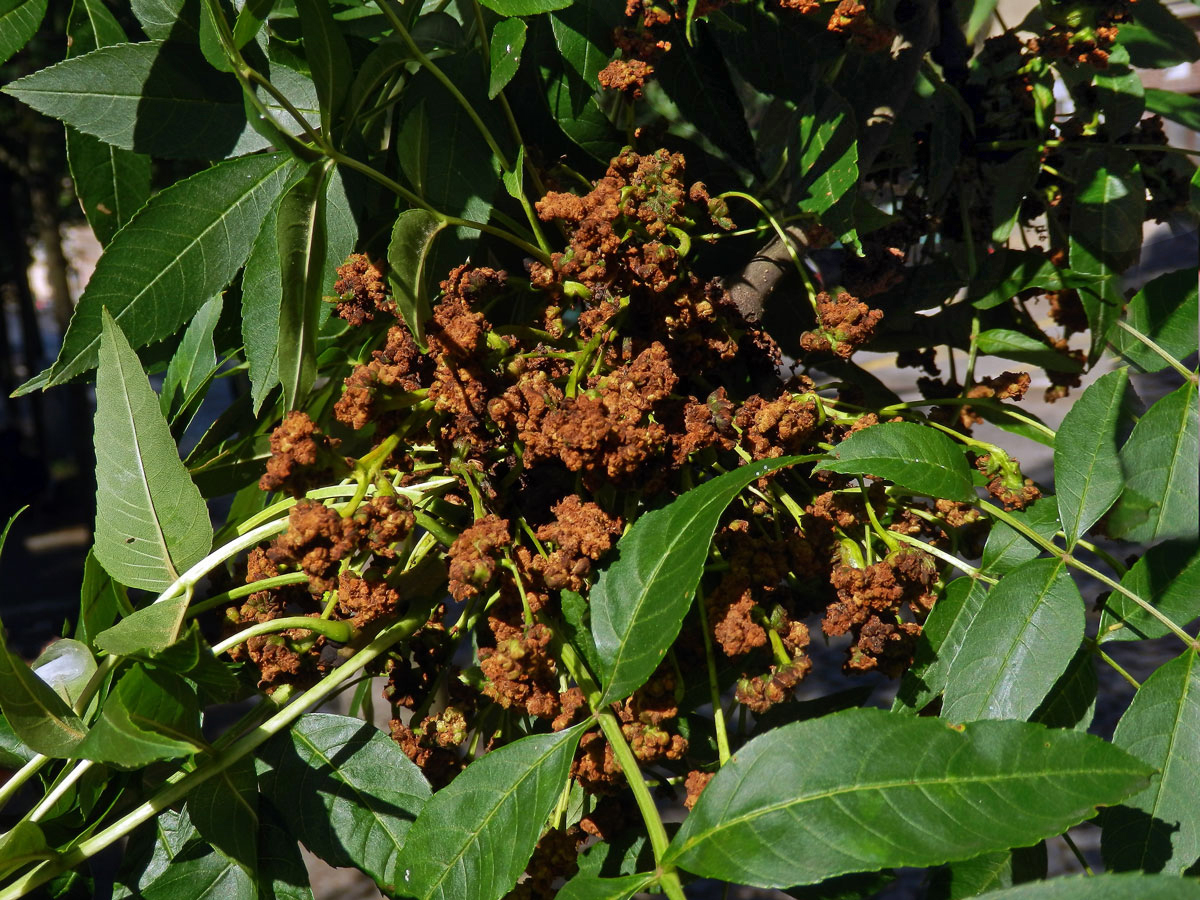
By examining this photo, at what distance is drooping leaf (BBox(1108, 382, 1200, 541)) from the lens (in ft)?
1.61

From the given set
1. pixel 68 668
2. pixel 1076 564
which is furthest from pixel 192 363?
pixel 1076 564

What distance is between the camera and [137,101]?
58 centimetres

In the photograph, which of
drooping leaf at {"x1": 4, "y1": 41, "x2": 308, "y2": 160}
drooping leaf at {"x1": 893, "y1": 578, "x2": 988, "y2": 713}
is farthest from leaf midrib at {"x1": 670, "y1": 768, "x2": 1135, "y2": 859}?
drooping leaf at {"x1": 4, "y1": 41, "x2": 308, "y2": 160}

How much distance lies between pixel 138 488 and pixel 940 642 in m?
0.41

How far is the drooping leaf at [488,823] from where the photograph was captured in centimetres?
44

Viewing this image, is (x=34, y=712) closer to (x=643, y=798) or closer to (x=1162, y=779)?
(x=643, y=798)

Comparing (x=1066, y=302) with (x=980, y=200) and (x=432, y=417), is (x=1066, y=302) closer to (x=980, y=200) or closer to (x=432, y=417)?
(x=980, y=200)

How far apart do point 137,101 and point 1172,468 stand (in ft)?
1.99

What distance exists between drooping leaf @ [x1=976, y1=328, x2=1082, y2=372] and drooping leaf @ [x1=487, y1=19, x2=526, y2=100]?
0.38 meters

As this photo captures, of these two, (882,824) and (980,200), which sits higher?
(980,200)

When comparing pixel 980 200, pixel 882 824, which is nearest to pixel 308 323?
pixel 882 824

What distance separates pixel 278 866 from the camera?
0.52m

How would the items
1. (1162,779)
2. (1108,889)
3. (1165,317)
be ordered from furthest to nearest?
(1165,317) → (1162,779) → (1108,889)

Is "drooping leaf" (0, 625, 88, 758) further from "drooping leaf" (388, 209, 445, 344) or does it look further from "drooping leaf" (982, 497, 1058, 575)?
"drooping leaf" (982, 497, 1058, 575)
